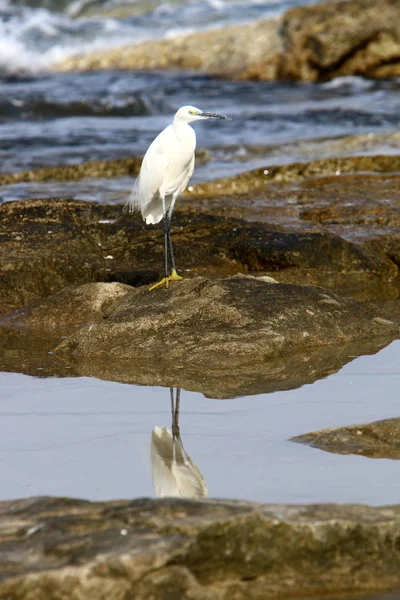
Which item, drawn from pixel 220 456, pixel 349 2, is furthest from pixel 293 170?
Result: pixel 349 2

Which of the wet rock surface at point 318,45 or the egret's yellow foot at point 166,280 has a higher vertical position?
the wet rock surface at point 318,45

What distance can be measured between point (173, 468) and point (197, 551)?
3.53 ft

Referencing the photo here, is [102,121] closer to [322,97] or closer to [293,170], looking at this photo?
[322,97]

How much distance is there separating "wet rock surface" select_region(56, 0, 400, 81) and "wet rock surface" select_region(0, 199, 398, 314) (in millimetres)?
13665

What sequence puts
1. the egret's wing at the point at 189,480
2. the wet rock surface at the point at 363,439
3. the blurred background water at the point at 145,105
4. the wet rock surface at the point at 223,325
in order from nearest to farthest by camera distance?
the egret's wing at the point at 189,480 → the wet rock surface at the point at 363,439 → the wet rock surface at the point at 223,325 → the blurred background water at the point at 145,105

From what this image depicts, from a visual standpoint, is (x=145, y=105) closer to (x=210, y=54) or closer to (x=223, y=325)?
(x=210, y=54)

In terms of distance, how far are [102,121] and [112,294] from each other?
457 inches

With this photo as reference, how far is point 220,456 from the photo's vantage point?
12.9 feet

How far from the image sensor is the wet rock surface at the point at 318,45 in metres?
20.6

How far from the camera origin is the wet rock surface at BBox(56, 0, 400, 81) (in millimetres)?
20562

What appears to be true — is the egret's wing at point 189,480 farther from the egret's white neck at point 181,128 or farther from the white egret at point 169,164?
the egret's white neck at point 181,128

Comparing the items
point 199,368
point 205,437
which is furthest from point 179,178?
point 205,437

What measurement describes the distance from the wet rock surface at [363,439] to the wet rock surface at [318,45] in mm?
17392

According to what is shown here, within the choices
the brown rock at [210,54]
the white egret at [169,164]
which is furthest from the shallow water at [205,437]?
the brown rock at [210,54]
